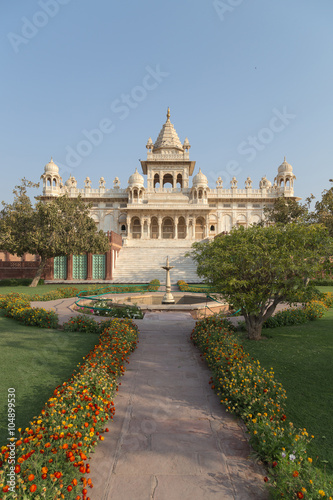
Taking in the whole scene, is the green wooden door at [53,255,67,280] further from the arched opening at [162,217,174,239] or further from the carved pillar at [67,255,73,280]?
the arched opening at [162,217,174,239]

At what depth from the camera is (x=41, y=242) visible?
20.8 metres

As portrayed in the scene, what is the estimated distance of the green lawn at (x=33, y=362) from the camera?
4.16 m

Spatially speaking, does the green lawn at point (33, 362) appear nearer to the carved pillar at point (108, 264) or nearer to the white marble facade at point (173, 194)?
the carved pillar at point (108, 264)

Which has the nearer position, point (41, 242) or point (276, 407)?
point (276, 407)

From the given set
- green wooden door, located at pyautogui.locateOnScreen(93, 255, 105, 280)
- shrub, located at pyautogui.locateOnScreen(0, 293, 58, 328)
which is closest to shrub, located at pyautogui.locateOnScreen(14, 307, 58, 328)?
shrub, located at pyautogui.locateOnScreen(0, 293, 58, 328)

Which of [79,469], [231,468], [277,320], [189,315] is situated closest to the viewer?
[79,469]

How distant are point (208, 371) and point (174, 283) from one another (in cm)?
1723

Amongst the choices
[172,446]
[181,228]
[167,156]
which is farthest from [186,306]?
[167,156]

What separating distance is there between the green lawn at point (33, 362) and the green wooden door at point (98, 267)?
16449mm

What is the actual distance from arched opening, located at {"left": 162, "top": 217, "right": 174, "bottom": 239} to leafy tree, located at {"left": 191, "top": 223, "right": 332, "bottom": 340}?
120 ft

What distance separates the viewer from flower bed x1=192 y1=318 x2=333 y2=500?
96.0 inches

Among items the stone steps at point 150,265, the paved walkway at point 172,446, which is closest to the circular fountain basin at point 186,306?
the paved walkway at point 172,446

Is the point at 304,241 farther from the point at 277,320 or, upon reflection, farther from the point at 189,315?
the point at 189,315

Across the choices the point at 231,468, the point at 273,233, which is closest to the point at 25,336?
the point at 231,468
